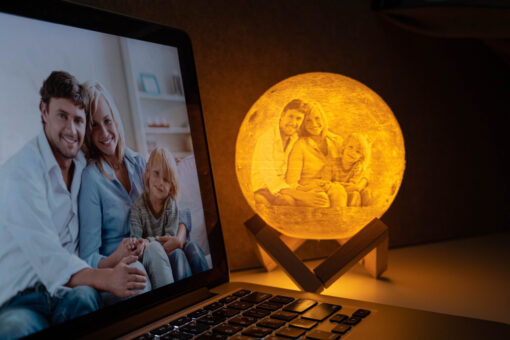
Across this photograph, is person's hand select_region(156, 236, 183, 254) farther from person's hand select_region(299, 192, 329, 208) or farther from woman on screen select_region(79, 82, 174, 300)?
person's hand select_region(299, 192, 329, 208)

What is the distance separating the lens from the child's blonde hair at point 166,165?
59cm

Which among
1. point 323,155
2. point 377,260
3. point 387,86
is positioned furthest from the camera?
point 387,86

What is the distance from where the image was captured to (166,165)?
0.61m

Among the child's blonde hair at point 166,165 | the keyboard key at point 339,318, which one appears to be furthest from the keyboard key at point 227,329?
the child's blonde hair at point 166,165

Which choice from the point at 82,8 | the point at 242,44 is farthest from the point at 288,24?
the point at 82,8

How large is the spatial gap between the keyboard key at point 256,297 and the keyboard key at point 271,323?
0.07 m

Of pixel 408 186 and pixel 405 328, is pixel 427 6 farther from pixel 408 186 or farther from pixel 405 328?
pixel 405 328

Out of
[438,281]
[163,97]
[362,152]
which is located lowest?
[438,281]

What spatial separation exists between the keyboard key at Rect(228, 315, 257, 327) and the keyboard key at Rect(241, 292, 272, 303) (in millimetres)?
52

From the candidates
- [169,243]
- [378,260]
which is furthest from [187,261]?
[378,260]

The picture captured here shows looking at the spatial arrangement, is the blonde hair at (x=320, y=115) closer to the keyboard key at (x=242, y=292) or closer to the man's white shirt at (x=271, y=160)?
the man's white shirt at (x=271, y=160)

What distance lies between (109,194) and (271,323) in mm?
245

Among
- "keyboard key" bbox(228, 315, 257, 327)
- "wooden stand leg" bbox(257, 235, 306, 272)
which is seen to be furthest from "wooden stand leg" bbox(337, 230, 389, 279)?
"keyboard key" bbox(228, 315, 257, 327)

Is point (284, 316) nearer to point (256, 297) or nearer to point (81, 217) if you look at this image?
point (256, 297)
